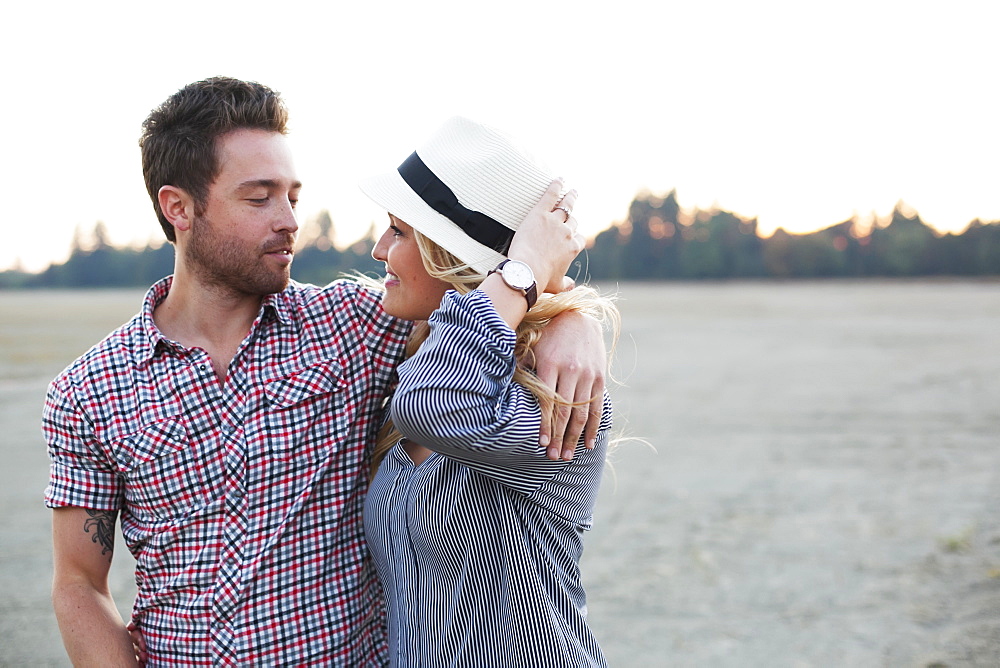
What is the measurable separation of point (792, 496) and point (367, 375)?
728cm

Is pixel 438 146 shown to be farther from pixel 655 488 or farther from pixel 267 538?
pixel 655 488

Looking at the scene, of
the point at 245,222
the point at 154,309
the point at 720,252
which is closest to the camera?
the point at 245,222

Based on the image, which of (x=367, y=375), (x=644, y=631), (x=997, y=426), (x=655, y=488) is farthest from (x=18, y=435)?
(x=997, y=426)

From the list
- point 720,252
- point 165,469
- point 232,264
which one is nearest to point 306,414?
point 165,469

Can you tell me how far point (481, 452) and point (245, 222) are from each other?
1.07 metres

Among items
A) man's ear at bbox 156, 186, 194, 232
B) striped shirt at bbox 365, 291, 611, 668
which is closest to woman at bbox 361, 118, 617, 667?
striped shirt at bbox 365, 291, 611, 668

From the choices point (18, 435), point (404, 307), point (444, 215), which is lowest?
point (18, 435)

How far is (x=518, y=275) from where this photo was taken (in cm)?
211

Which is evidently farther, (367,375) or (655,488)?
(655,488)

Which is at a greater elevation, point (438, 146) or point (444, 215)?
point (438, 146)

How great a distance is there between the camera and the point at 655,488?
940cm

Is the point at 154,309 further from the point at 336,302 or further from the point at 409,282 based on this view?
the point at 409,282

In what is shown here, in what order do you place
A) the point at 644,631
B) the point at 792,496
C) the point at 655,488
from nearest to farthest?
the point at 644,631, the point at 792,496, the point at 655,488

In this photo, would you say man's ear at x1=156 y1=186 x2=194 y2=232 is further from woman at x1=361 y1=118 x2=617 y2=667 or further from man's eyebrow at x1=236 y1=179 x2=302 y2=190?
woman at x1=361 y1=118 x2=617 y2=667
